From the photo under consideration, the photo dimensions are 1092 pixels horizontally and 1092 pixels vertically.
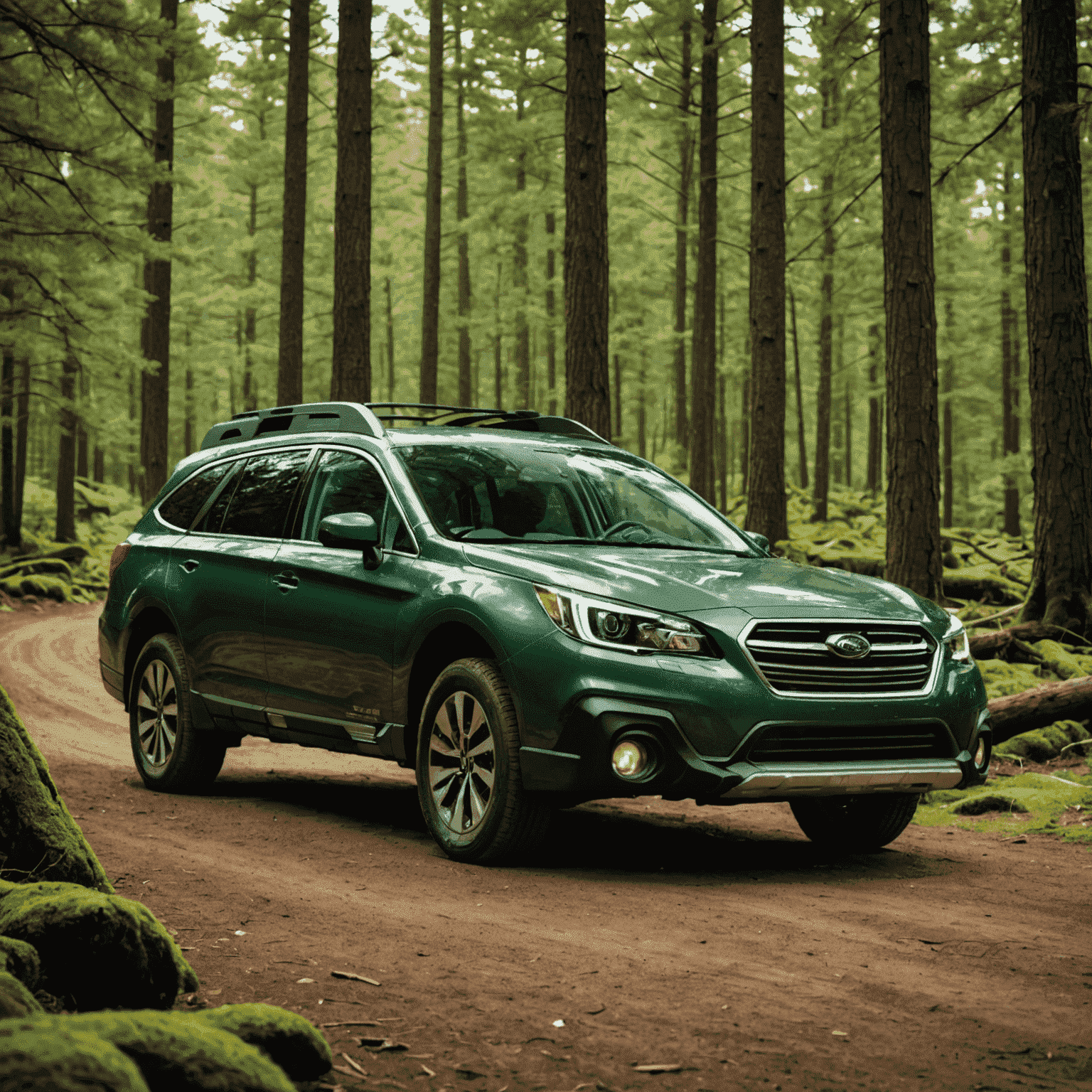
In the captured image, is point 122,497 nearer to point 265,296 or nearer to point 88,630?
point 265,296

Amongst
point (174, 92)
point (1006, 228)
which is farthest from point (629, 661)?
point (1006, 228)

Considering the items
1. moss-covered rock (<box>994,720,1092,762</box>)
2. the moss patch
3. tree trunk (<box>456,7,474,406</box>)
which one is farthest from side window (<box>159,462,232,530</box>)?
tree trunk (<box>456,7,474,406</box>)

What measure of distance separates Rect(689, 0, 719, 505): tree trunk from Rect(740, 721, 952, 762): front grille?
1888 centimetres

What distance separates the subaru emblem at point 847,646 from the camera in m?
5.72

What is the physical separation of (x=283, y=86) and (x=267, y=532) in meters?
30.6

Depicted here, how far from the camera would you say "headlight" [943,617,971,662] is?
6219 millimetres

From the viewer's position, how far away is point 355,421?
24.7 feet

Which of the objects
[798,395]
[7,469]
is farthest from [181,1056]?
[798,395]

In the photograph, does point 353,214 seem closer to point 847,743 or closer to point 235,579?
point 235,579

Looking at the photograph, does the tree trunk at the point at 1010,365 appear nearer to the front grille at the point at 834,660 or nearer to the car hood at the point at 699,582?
the car hood at the point at 699,582

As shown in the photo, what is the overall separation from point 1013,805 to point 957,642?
2336 mm

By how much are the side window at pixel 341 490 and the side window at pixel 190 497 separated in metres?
1.28

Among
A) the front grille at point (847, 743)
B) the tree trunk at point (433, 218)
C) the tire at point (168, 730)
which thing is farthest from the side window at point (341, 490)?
the tree trunk at point (433, 218)

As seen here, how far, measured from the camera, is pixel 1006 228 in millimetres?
32938
